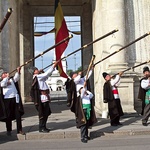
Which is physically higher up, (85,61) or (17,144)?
(85,61)

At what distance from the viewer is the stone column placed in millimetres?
11859

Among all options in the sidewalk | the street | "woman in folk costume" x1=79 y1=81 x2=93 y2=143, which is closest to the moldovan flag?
the sidewalk

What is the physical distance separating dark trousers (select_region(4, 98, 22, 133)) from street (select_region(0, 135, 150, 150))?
52 centimetres

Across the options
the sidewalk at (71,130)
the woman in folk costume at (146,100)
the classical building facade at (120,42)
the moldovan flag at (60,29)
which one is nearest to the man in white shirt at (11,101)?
the sidewalk at (71,130)

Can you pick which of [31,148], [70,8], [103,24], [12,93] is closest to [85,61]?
[70,8]

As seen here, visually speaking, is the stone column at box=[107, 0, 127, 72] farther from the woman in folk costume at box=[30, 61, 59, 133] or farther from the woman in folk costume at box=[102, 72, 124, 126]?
the woman in folk costume at box=[30, 61, 59, 133]

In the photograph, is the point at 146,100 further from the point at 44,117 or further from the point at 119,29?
the point at 119,29

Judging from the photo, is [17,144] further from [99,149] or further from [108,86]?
[108,86]

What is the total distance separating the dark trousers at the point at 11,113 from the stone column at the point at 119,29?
14.9 feet

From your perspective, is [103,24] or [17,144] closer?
[17,144]

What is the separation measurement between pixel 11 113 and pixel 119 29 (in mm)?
5652

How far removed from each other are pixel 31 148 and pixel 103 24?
696 cm

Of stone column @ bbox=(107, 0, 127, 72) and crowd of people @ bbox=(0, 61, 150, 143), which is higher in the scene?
stone column @ bbox=(107, 0, 127, 72)

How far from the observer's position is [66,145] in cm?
755
